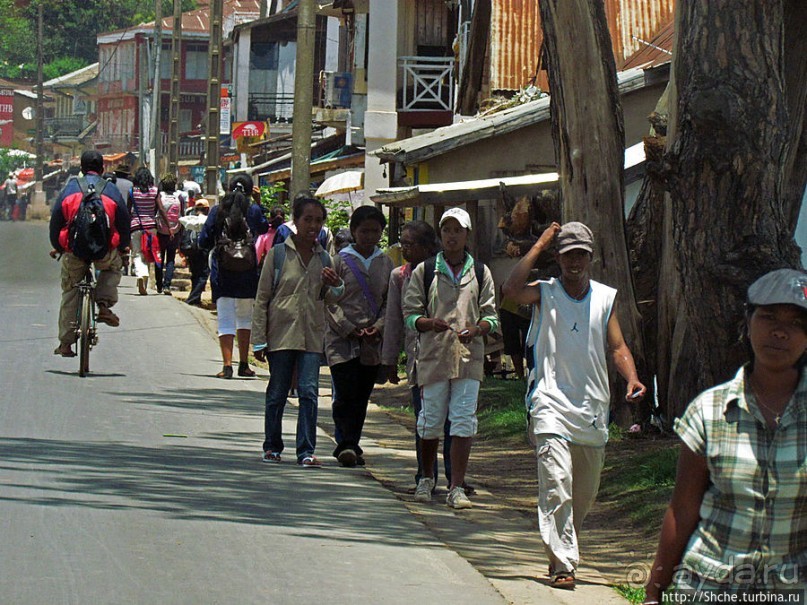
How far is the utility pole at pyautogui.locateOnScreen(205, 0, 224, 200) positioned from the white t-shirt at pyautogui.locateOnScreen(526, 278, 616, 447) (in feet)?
83.9

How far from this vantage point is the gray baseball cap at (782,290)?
4281 millimetres

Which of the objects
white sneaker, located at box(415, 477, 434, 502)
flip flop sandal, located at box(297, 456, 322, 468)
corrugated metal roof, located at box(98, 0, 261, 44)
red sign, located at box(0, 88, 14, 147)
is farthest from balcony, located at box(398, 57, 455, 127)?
red sign, located at box(0, 88, 14, 147)

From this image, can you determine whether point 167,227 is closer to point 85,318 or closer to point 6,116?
point 85,318

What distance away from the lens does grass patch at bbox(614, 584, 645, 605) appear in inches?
281

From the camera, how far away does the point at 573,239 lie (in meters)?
7.29

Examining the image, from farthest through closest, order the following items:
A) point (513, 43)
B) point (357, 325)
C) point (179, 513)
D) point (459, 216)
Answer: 1. point (513, 43)
2. point (357, 325)
3. point (459, 216)
4. point (179, 513)

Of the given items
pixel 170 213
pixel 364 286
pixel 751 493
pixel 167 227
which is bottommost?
pixel 751 493

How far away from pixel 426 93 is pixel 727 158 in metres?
23.2

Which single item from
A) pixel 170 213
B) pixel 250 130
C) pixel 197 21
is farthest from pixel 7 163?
pixel 170 213

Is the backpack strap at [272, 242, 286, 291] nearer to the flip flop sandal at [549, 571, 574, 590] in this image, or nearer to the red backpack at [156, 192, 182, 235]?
the flip flop sandal at [549, 571, 574, 590]

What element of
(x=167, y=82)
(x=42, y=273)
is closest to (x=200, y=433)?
(x=42, y=273)

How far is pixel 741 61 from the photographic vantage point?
351 inches

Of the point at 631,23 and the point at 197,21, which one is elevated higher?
the point at 197,21

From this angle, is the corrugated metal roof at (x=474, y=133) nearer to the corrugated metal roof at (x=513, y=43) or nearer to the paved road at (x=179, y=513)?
the corrugated metal roof at (x=513, y=43)
